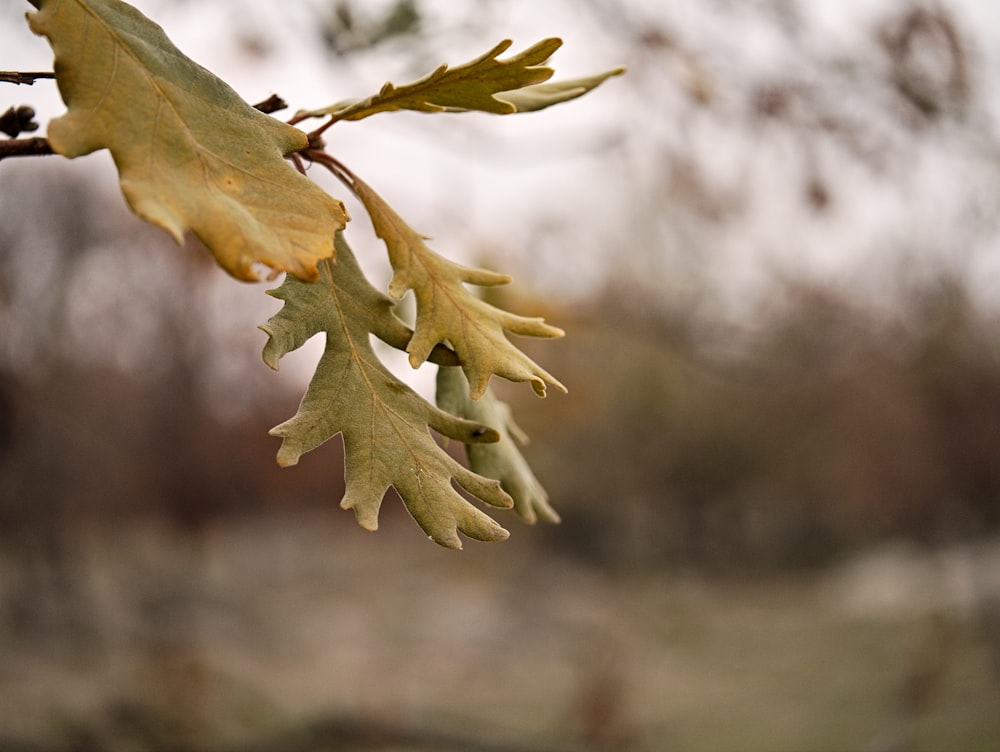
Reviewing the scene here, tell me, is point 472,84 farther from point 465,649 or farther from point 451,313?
point 465,649

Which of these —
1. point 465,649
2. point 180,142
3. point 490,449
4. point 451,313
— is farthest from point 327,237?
point 465,649

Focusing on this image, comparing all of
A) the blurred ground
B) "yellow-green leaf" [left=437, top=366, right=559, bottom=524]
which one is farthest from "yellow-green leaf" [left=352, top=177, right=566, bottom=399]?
the blurred ground

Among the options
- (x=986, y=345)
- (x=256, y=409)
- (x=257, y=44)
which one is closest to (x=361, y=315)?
(x=257, y=44)

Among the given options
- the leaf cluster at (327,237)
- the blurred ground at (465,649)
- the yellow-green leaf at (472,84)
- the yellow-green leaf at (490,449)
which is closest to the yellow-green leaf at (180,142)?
the leaf cluster at (327,237)

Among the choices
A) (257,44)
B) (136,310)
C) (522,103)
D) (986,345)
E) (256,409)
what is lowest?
(256,409)

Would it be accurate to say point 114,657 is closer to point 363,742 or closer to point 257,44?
point 363,742

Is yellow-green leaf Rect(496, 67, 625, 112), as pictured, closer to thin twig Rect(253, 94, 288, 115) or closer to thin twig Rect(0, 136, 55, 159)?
thin twig Rect(253, 94, 288, 115)
